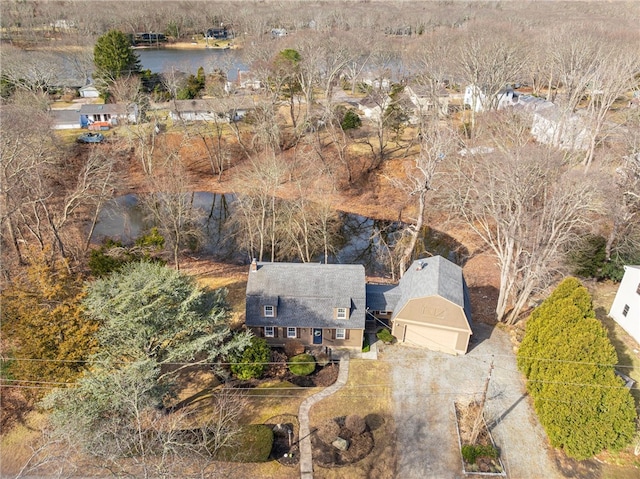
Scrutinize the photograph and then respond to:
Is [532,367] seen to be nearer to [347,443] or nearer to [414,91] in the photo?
[347,443]

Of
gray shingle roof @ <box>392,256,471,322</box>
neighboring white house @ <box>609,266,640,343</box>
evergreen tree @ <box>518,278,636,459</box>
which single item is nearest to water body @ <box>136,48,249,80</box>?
gray shingle roof @ <box>392,256,471,322</box>

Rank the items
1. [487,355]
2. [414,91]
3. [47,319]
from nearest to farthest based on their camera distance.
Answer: [47,319] → [487,355] → [414,91]

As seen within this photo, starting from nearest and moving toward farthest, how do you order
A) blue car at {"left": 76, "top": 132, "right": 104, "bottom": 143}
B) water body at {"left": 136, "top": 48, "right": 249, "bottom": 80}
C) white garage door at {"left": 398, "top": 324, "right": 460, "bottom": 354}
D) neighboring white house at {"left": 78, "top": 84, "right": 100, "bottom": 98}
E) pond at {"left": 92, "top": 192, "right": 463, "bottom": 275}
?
white garage door at {"left": 398, "top": 324, "right": 460, "bottom": 354}
pond at {"left": 92, "top": 192, "right": 463, "bottom": 275}
blue car at {"left": 76, "top": 132, "right": 104, "bottom": 143}
neighboring white house at {"left": 78, "top": 84, "right": 100, "bottom": 98}
water body at {"left": 136, "top": 48, "right": 249, "bottom": 80}

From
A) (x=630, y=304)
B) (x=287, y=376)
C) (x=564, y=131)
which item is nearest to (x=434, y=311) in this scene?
(x=287, y=376)

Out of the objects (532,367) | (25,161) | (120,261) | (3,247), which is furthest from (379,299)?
(3,247)

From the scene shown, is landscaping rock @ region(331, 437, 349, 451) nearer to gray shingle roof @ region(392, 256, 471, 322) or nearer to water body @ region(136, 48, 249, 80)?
gray shingle roof @ region(392, 256, 471, 322)

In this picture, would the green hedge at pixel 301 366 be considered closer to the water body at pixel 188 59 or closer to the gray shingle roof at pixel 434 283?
the gray shingle roof at pixel 434 283
